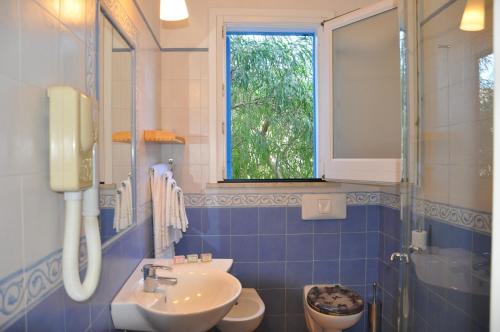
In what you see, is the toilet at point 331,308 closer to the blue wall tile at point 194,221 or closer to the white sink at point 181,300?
the white sink at point 181,300

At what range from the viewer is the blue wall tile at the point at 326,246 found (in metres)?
2.32

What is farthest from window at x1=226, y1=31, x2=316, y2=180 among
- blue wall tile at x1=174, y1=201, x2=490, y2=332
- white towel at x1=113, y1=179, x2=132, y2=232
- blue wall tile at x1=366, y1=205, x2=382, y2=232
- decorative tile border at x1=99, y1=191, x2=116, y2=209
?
decorative tile border at x1=99, y1=191, x2=116, y2=209

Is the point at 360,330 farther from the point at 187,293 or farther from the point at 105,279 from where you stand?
the point at 105,279

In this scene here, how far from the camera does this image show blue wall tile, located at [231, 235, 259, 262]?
2262 mm

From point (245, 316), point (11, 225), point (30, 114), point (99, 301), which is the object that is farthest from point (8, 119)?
point (245, 316)

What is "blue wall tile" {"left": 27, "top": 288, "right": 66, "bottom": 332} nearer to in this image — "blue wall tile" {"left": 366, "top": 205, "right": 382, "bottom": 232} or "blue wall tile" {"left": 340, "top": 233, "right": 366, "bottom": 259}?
"blue wall tile" {"left": 340, "top": 233, "right": 366, "bottom": 259}

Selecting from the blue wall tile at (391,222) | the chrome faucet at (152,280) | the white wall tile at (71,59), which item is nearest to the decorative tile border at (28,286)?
the white wall tile at (71,59)

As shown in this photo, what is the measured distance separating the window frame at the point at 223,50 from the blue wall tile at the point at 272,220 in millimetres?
380

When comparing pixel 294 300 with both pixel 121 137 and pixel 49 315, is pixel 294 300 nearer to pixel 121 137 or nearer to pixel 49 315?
pixel 121 137

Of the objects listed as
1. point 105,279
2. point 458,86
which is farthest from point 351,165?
point 105,279

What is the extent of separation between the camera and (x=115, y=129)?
1351 mm

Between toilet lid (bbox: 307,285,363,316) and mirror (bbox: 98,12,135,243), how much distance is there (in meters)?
1.22

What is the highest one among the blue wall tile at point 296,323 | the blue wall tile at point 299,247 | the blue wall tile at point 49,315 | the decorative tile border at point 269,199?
the decorative tile border at point 269,199

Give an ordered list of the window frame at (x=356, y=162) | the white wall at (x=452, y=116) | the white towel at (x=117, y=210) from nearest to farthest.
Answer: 1. the white wall at (x=452, y=116)
2. the white towel at (x=117, y=210)
3. the window frame at (x=356, y=162)
